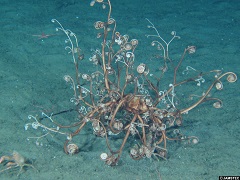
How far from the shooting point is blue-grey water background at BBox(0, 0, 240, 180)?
2.93m

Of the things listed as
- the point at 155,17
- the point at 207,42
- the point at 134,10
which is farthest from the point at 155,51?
the point at 134,10

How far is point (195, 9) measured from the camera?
25.4ft

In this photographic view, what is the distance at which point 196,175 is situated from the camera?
2.84 meters

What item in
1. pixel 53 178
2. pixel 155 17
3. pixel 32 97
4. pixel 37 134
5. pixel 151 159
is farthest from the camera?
pixel 155 17

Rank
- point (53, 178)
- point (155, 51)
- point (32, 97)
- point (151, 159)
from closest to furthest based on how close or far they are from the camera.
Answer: point (53, 178)
point (151, 159)
point (32, 97)
point (155, 51)

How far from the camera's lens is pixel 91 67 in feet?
16.0

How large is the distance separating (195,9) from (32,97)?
5.60 metres

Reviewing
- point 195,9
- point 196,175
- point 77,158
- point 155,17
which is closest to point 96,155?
point 77,158

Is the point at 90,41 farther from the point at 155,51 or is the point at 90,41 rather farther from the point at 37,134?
the point at 37,134

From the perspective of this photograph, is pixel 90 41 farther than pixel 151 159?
Yes

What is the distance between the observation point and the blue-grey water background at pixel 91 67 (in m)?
2.93

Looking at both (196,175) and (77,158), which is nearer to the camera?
(196,175)

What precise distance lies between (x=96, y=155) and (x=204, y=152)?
1224 mm

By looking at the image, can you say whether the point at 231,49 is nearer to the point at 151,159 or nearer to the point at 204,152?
the point at 204,152
